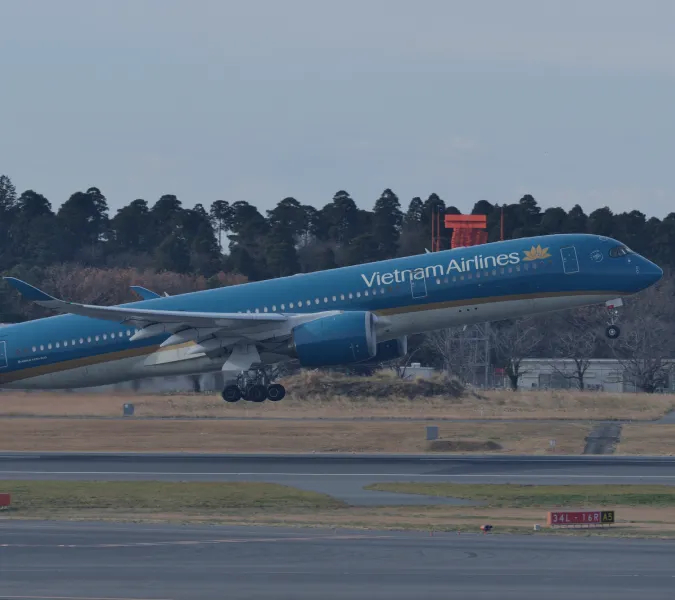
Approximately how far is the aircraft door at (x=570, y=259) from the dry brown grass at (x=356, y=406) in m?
22.3

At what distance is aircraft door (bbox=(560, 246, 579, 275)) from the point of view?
48688mm

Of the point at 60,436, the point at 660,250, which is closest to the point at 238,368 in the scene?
the point at 60,436

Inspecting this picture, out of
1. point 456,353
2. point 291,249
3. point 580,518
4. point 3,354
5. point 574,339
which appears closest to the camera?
point 580,518

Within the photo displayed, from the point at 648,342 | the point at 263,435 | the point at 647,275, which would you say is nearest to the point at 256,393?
the point at 263,435

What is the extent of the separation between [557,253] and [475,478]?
32.7 ft

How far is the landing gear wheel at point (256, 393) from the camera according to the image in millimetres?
52125

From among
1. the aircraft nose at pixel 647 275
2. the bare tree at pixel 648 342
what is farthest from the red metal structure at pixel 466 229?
the aircraft nose at pixel 647 275

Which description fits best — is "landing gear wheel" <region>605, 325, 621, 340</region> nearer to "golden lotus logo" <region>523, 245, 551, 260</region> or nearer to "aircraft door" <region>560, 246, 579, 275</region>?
"aircraft door" <region>560, 246, 579, 275</region>

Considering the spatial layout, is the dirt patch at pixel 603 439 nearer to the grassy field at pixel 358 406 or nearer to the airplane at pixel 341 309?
the airplane at pixel 341 309

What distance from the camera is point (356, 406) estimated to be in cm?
7931

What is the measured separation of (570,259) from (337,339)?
930 cm

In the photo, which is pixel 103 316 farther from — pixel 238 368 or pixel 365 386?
pixel 365 386

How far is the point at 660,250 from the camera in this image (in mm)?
144750

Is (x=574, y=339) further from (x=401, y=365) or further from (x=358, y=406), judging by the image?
(x=358, y=406)
